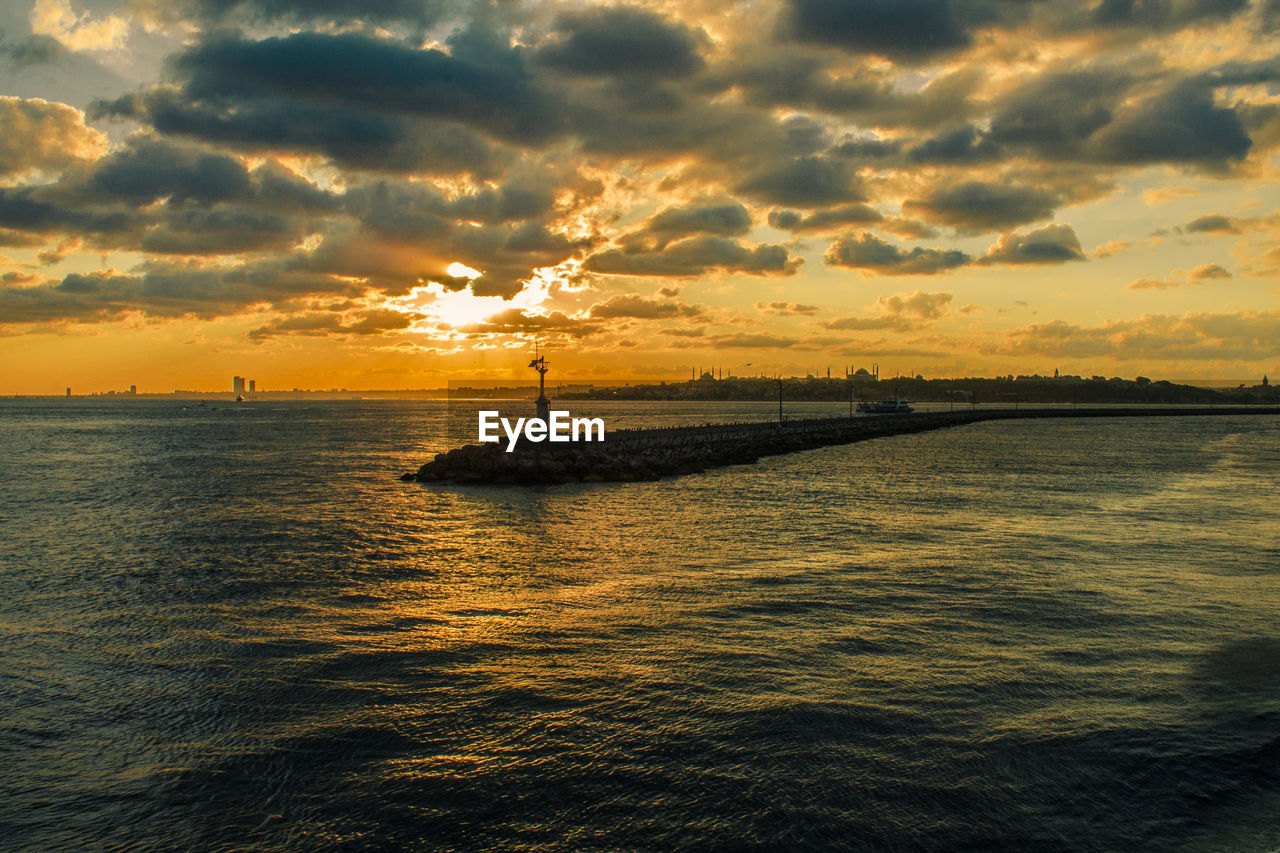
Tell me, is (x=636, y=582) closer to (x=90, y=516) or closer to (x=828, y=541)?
(x=828, y=541)

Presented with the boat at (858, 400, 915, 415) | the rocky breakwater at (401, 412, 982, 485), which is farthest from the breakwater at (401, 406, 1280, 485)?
the boat at (858, 400, 915, 415)

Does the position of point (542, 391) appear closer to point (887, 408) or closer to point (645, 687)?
point (645, 687)

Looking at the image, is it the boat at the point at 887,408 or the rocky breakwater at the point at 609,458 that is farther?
the boat at the point at 887,408

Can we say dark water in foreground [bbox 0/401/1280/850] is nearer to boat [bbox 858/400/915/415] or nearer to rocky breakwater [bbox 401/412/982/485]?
rocky breakwater [bbox 401/412/982/485]

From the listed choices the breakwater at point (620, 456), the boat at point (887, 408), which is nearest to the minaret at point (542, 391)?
the breakwater at point (620, 456)

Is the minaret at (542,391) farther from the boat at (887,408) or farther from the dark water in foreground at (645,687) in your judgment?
the boat at (887,408)

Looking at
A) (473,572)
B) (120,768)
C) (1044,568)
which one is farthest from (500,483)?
(120,768)

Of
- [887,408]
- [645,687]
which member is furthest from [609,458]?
[887,408]
